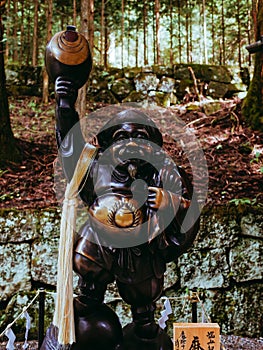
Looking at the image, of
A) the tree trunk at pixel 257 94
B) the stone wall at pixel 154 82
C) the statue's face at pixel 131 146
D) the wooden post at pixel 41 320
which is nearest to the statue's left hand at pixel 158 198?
the statue's face at pixel 131 146

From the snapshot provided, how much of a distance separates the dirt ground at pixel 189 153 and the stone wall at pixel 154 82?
0.45 meters

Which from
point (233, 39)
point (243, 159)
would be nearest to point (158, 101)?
point (243, 159)

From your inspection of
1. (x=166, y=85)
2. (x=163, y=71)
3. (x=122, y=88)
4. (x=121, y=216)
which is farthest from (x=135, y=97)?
(x=121, y=216)

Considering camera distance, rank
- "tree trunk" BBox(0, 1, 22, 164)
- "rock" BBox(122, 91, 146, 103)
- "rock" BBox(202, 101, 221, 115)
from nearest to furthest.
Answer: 1. "tree trunk" BBox(0, 1, 22, 164)
2. "rock" BBox(202, 101, 221, 115)
3. "rock" BBox(122, 91, 146, 103)

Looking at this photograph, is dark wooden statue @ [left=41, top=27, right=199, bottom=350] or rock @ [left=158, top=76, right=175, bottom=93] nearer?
dark wooden statue @ [left=41, top=27, right=199, bottom=350]

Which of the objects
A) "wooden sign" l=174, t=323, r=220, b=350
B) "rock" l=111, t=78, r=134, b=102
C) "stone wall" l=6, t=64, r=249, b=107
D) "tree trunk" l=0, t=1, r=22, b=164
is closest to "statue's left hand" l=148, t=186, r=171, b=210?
"wooden sign" l=174, t=323, r=220, b=350

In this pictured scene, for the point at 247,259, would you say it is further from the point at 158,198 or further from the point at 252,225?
the point at 158,198

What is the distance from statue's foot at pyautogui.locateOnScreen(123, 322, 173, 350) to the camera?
173 cm

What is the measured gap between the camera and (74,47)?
157 cm

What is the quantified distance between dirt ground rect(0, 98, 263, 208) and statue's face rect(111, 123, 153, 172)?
0.40 m

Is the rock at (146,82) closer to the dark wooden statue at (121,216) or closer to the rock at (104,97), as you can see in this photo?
the rock at (104,97)

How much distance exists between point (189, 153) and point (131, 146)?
2.42 m

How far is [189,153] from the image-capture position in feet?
13.2

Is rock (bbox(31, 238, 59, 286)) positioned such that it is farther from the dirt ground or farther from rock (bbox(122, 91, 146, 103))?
rock (bbox(122, 91, 146, 103))
